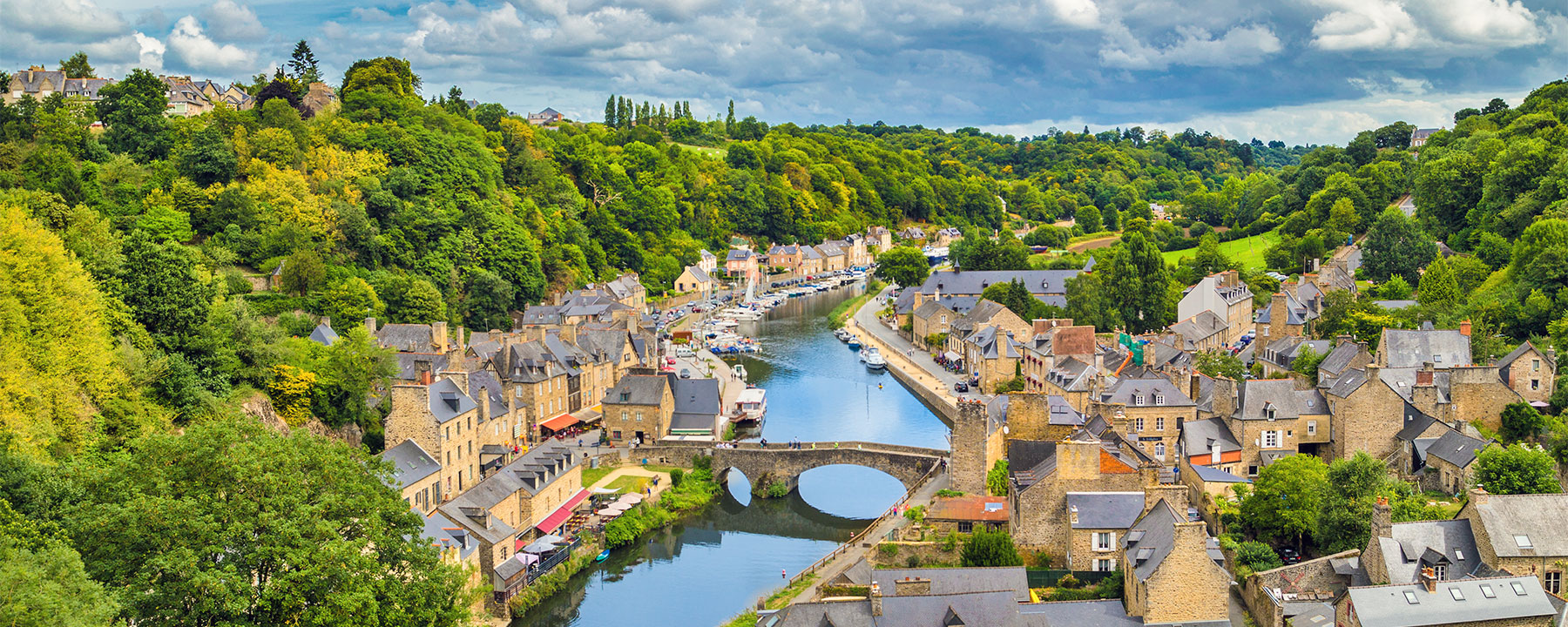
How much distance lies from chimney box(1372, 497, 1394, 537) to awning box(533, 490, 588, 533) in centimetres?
2273

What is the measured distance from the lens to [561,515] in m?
37.1

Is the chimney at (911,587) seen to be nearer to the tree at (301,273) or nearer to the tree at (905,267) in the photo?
the tree at (301,273)

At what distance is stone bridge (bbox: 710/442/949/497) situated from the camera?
42062mm

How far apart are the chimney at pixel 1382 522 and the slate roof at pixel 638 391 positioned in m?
25.5

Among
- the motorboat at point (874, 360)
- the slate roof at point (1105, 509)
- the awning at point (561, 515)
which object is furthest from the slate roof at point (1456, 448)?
the motorboat at point (874, 360)

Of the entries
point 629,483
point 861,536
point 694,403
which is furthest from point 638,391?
point 861,536

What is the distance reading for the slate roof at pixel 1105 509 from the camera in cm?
3106

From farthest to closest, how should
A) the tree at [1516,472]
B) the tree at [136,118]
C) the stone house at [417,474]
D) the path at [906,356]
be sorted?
the tree at [136,118] → the path at [906,356] → the stone house at [417,474] → the tree at [1516,472]

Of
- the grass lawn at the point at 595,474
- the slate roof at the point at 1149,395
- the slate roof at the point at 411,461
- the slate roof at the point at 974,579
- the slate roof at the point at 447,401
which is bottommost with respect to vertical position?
the grass lawn at the point at 595,474

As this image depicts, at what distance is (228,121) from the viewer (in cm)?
6506

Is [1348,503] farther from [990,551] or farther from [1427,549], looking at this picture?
[990,551]

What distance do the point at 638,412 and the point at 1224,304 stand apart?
33.2 metres

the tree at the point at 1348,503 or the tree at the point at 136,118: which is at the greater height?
the tree at the point at 136,118

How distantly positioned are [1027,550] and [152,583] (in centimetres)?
2160
